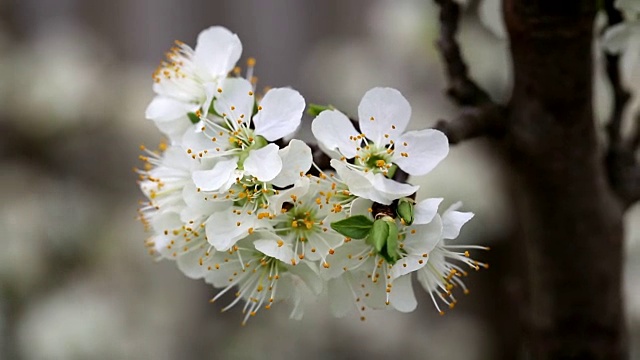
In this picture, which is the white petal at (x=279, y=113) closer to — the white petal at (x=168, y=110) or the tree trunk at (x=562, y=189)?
the white petal at (x=168, y=110)

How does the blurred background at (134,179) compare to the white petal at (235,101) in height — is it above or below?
below

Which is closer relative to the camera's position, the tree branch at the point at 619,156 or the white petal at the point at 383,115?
the white petal at the point at 383,115

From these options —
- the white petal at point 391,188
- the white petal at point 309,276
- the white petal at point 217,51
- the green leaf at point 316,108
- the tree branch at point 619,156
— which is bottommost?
the tree branch at point 619,156

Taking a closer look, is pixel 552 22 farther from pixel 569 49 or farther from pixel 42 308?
pixel 42 308

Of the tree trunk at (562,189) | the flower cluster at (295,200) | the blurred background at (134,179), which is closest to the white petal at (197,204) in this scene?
the flower cluster at (295,200)

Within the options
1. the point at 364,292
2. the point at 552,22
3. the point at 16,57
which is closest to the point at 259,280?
the point at 364,292

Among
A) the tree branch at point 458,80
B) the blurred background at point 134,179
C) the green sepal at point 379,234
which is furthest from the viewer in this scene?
the blurred background at point 134,179
